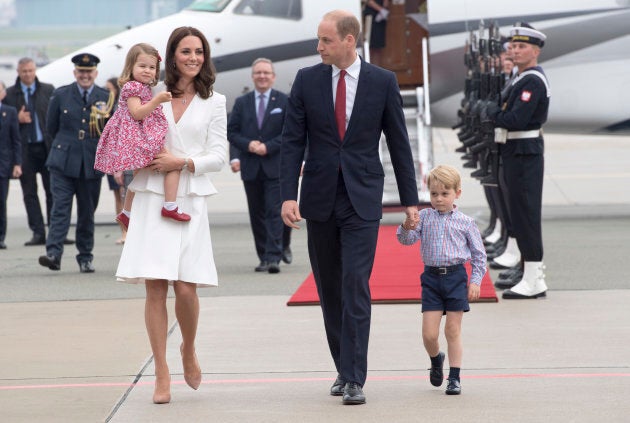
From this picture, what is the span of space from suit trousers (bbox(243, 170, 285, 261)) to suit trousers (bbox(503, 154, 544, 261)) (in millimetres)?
2553

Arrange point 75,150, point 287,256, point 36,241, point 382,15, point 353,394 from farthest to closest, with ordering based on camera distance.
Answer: point 382,15
point 36,241
point 287,256
point 75,150
point 353,394

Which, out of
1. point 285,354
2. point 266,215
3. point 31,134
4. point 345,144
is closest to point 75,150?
point 266,215

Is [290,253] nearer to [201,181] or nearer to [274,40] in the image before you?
[274,40]

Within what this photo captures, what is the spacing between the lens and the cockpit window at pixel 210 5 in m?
15.8

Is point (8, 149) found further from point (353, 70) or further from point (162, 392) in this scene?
point (353, 70)

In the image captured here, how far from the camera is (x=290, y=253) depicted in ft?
39.5

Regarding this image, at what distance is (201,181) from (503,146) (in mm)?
3677

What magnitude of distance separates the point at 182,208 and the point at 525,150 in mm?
3765

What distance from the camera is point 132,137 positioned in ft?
19.9

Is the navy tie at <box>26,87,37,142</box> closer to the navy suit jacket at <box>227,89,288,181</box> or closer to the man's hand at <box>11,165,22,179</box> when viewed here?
the man's hand at <box>11,165,22,179</box>

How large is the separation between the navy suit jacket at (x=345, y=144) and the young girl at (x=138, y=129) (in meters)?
0.56

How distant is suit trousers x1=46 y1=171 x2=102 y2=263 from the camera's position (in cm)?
1111

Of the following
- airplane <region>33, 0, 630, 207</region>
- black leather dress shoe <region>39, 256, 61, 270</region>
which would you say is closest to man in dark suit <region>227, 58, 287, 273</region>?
black leather dress shoe <region>39, 256, 61, 270</region>

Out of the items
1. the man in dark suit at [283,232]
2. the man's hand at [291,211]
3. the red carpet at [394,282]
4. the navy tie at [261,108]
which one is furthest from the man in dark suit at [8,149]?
the man's hand at [291,211]
